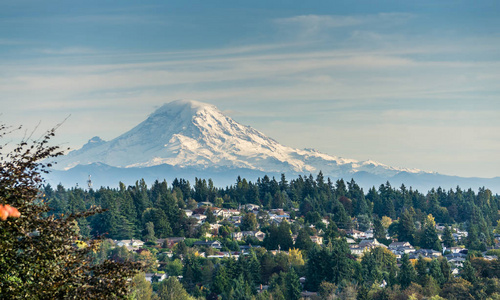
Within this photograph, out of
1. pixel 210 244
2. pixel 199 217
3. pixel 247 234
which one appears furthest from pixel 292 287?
pixel 199 217

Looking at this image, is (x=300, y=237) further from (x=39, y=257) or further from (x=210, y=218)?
(x=39, y=257)

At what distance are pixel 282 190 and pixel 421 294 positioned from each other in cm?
9677

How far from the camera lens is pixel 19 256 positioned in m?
21.2

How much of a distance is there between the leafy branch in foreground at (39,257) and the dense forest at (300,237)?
2308 cm

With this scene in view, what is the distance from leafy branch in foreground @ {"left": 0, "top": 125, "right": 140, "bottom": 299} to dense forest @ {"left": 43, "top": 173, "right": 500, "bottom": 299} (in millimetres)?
23077

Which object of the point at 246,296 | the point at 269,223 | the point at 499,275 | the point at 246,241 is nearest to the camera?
the point at 246,296

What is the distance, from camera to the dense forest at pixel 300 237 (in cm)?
Answer: 9369

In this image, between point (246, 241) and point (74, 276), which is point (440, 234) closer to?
point (246, 241)

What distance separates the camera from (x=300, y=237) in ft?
405

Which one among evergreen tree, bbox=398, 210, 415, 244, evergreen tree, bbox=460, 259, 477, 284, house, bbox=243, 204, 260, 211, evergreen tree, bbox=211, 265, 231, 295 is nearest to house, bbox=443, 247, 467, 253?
evergreen tree, bbox=398, 210, 415, 244

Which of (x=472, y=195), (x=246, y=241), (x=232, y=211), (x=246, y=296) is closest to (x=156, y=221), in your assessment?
(x=246, y=241)

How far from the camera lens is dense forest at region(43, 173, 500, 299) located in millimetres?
93688

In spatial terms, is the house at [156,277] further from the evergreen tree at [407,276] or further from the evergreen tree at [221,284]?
the evergreen tree at [407,276]

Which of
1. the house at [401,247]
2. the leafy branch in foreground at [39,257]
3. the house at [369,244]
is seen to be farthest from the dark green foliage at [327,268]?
the leafy branch in foreground at [39,257]
